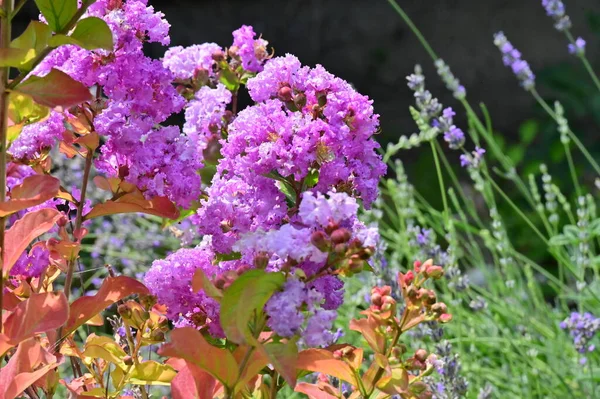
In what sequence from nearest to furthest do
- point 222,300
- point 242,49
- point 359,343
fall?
point 222,300 → point 242,49 → point 359,343

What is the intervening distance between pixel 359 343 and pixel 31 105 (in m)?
1.44

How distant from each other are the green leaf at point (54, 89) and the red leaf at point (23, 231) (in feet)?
0.41

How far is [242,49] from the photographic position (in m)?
1.28

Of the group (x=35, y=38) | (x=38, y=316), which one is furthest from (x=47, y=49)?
(x=38, y=316)

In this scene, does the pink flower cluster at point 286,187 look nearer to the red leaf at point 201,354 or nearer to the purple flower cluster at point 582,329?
the red leaf at point 201,354

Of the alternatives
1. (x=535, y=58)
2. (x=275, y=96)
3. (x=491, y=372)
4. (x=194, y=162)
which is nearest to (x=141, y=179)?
(x=194, y=162)

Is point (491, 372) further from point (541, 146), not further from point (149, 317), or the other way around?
point (541, 146)

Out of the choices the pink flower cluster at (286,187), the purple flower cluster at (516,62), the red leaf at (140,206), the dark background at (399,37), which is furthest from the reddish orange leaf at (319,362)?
the dark background at (399,37)

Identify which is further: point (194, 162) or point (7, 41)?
point (194, 162)

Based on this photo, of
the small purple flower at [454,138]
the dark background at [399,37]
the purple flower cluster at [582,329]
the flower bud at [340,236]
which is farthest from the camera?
the dark background at [399,37]

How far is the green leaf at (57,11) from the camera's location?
0.85m

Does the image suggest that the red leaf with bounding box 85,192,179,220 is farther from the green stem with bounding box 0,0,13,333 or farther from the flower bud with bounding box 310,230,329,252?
the flower bud with bounding box 310,230,329,252

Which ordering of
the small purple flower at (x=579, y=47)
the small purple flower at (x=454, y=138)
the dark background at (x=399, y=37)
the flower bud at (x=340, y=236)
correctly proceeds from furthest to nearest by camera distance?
the dark background at (x=399, y=37) → the small purple flower at (x=579, y=47) → the small purple flower at (x=454, y=138) → the flower bud at (x=340, y=236)

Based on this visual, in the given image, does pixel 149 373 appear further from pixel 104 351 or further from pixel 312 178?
pixel 312 178
